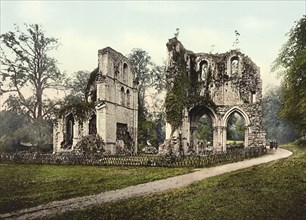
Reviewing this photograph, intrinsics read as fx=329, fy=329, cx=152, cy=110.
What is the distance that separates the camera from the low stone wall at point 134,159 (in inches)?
714

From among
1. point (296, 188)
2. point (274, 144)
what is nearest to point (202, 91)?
point (274, 144)

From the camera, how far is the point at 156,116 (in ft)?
143

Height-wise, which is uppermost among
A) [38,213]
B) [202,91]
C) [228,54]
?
[228,54]

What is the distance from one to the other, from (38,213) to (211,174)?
327 inches

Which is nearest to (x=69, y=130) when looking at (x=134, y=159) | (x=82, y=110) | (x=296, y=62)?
(x=82, y=110)

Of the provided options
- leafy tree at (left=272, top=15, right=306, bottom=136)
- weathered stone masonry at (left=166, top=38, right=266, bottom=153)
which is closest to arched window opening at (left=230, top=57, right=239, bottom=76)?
weathered stone masonry at (left=166, top=38, right=266, bottom=153)

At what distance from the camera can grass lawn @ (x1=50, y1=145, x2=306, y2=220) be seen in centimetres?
810

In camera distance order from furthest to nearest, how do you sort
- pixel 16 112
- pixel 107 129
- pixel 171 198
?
pixel 107 129 → pixel 16 112 → pixel 171 198

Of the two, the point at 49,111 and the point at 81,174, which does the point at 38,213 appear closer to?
the point at 81,174

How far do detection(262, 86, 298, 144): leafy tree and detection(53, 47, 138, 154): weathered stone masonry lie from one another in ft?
74.9

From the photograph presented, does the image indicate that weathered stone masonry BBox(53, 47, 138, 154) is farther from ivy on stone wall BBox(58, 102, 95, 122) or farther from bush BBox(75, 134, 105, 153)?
bush BBox(75, 134, 105, 153)

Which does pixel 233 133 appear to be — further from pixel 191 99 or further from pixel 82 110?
pixel 82 110

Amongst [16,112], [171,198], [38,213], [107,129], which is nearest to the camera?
[38,213]

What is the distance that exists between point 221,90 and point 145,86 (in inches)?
578
